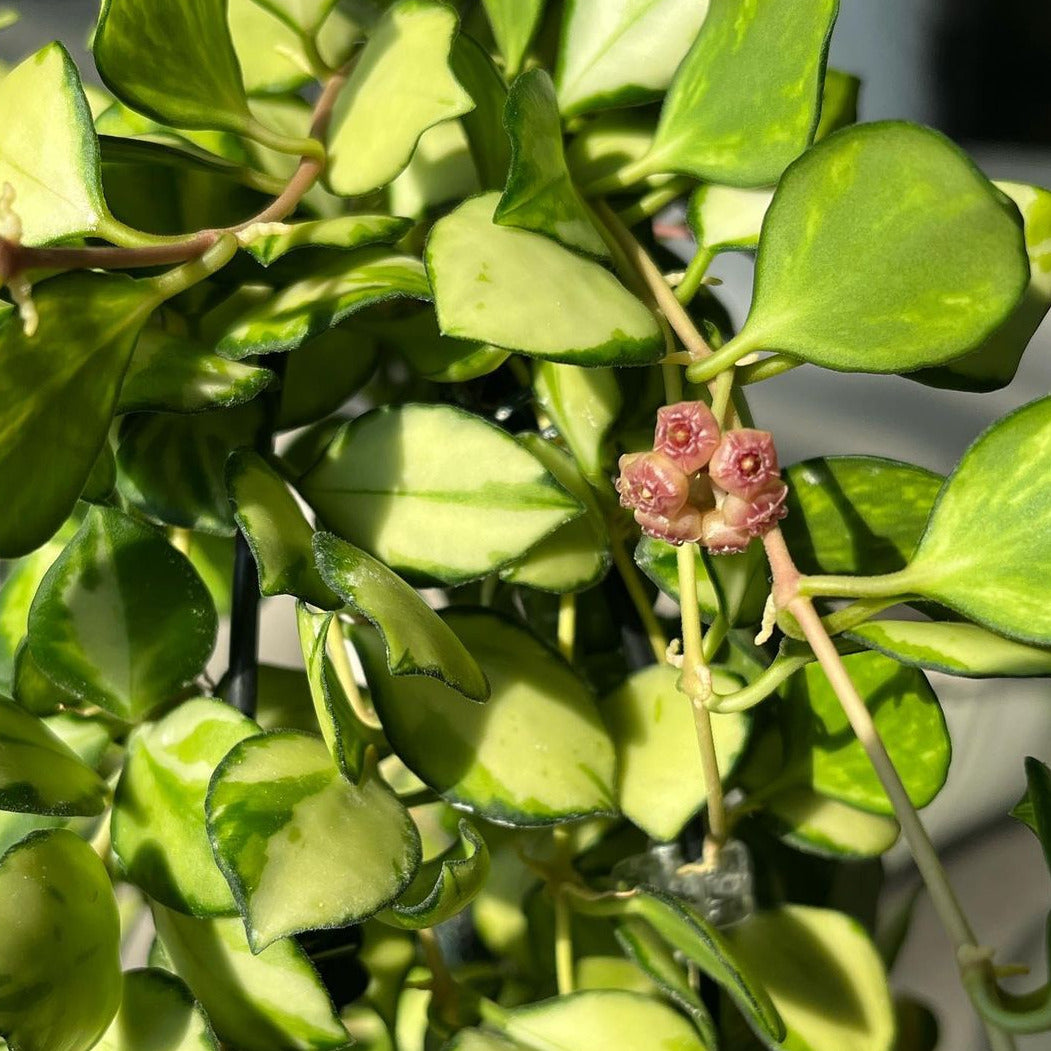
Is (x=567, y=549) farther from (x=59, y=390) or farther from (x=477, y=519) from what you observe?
(x=59, y=390)

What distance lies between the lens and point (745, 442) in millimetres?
257

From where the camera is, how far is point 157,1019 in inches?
12.3

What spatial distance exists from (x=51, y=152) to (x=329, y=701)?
5.6 inches

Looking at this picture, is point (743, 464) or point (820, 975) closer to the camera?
point (743, 464)

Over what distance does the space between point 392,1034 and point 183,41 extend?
31cm

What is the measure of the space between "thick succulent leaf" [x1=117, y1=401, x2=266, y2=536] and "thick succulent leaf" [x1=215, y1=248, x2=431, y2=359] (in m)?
0.03

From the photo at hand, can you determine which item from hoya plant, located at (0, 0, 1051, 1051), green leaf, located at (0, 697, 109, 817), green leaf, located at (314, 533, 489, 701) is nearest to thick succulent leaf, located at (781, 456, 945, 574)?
hoya plant, located at (0, 0, 1051, 1051)

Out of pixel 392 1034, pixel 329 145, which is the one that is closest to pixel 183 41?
pixel 329 145

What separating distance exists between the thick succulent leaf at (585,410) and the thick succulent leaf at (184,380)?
0.08m

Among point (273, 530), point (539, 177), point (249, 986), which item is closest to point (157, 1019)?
point (249, 986)

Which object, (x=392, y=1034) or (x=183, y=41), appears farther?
(x=392, y=1034)

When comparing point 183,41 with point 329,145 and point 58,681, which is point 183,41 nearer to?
point 329,145

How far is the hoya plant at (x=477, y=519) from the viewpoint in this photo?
261mm

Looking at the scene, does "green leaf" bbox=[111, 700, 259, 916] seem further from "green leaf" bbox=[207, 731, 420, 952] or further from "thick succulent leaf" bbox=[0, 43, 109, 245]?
"thick succulent leaf" bbox=[0, 43, 109, 245]
